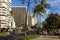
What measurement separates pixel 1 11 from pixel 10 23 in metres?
14.7

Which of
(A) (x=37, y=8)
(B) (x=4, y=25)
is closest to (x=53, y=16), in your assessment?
(A) (x=37, y=8)

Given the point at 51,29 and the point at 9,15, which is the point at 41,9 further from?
the point at 9,15

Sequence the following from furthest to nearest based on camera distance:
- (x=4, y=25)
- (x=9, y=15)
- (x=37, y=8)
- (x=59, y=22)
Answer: (x=9, y=15) < (x=4, y=25) < (x=37, y=8) < (x=59, y=22)

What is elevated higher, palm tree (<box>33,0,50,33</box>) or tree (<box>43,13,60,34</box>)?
palm tree (<box>33,0,50,33</box>)

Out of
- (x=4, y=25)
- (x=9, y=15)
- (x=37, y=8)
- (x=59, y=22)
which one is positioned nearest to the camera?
(x=59, y=22)

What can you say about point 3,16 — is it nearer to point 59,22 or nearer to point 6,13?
point 6,13

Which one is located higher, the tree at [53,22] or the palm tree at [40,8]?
the palm tree at [40,8]

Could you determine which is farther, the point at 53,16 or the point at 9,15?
the point at 9,15

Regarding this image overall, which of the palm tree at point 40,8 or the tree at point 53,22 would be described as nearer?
the tree at point 53,22

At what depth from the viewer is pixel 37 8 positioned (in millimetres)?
87188

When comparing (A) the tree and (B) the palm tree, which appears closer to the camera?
(A) the tree

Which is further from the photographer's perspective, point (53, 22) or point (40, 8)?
point (40, 8)

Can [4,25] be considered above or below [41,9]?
below

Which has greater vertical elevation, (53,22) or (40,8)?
(40,8)
